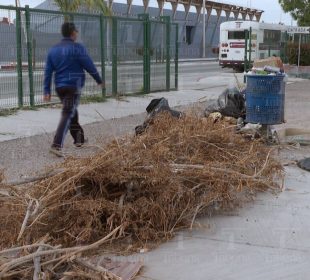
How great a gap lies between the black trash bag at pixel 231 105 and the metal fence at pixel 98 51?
4710 millimetres

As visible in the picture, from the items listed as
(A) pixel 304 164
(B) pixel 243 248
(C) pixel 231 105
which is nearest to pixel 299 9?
(C) pixel 231 105

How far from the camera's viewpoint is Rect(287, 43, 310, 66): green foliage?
28438mm

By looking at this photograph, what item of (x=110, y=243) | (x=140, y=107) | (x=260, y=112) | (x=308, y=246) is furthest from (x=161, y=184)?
(x=140, y=107)

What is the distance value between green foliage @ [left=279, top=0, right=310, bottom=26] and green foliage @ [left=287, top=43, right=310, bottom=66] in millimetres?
5420

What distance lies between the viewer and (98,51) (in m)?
14.9

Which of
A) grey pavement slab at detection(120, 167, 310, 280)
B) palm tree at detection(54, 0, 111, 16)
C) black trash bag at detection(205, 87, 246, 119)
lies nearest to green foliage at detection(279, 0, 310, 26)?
palm tree at detection(54, 0, 111, 16)

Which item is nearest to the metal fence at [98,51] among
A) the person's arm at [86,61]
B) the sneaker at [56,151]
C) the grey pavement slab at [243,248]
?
the person's arm at [86,61]

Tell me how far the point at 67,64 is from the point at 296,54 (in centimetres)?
2206

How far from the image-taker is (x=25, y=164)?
773 centimetres

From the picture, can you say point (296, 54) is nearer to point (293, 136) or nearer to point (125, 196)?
point (293, 136)

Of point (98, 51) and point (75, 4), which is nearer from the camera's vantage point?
point (98, 51)

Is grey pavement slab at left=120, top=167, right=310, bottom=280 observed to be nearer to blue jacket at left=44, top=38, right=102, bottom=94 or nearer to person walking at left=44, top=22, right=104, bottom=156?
person walking at left=44, top=22, right=104, bottom=156

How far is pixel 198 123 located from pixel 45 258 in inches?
124

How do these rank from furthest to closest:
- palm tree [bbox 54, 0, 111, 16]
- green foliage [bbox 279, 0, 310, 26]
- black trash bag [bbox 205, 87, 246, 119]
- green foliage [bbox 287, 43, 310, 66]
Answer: green foliage [bbox 279, 0, 310, 26]
green foliage [bbox 287, 43, 310, 66]
palm tree [bbox 54, 0, 111, 16]
black trash bag [bbox 205, 87, 246, 119]
